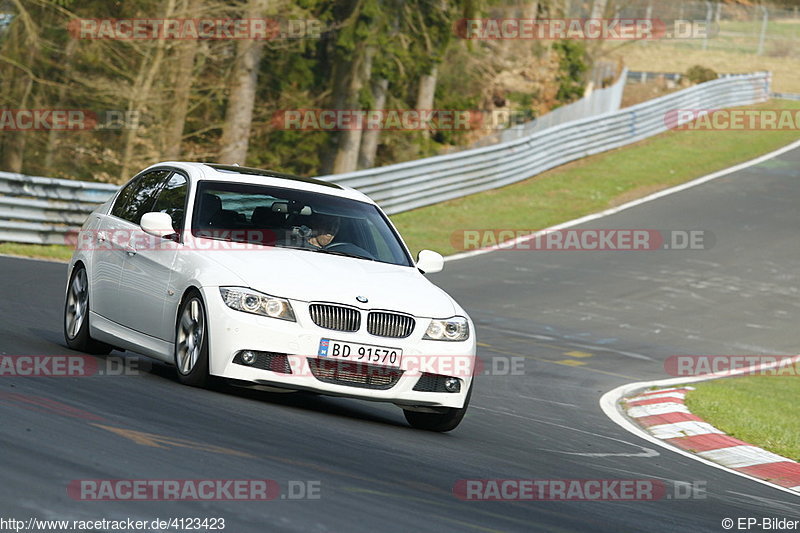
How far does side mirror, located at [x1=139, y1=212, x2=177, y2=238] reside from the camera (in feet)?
29.9

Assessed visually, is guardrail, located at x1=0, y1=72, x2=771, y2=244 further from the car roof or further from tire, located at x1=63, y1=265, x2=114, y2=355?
the car roof

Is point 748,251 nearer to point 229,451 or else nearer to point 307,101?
point 307,101

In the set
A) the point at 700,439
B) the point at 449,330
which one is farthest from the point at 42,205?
the point at 449,330

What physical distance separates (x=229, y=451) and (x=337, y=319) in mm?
2025

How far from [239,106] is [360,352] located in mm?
25624

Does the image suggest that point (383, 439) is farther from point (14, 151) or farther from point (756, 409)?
point (14, 151)

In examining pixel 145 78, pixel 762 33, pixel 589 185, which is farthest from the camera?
pixel 762 33

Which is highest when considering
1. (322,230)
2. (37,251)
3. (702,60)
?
(702,60)

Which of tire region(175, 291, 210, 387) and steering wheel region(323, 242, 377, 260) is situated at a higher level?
steering wheel region(323, 242, 377, 260)

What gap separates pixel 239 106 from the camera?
33.3 metres

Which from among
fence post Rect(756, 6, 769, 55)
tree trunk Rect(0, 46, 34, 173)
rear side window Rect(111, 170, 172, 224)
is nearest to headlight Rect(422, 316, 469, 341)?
rear side window Rect(111, 170, 172, 224)

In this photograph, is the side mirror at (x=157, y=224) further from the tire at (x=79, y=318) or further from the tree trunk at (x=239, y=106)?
the tree trunk at (x=239, y=106)

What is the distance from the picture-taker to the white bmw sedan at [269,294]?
834cm

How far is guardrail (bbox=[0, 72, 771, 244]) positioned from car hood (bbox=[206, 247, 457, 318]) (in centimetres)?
1174
